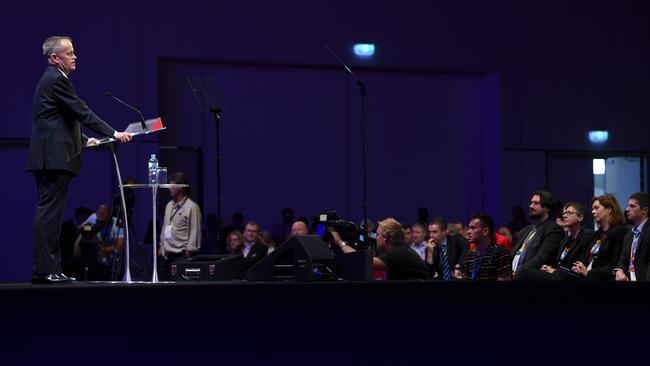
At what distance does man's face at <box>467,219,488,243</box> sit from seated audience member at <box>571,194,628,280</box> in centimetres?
80

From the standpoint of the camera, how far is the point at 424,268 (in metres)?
6.54

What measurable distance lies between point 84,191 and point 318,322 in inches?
307

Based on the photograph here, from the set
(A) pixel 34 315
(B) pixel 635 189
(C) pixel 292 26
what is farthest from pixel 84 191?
(A) pixel 34 315

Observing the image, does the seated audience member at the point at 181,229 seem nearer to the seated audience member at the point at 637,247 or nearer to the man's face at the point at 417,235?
the man's face at the point at 417,235

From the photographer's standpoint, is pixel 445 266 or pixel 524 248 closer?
pixel 524 248

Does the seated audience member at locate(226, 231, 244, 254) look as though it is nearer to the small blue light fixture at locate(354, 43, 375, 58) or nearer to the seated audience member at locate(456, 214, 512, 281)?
the seated audience member at locate(456, 214, 512, 281)

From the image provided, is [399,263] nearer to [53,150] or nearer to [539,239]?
[539,239]

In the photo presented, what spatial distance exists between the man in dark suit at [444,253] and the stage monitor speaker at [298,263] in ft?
8.05

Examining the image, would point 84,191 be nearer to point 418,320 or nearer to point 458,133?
point 458,133

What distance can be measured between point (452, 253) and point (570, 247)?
4.83ft

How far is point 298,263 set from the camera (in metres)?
5.25

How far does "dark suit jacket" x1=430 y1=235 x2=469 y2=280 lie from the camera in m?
8.02

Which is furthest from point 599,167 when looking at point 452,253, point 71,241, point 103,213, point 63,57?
point 63,57

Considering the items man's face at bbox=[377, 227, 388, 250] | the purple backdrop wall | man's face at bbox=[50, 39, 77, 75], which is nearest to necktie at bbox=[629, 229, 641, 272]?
man's face at bbox=[377, 227, 388, 250]
